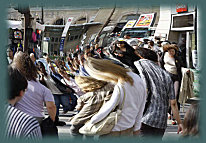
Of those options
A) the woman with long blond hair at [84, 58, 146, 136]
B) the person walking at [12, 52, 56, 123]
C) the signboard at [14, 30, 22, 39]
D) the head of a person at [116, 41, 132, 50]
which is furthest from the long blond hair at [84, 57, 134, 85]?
the signboard at [14, 30, 22, 39]

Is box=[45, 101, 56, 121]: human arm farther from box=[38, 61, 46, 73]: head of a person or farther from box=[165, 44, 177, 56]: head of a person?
box=[165, 44, 177, 56]: head of a person

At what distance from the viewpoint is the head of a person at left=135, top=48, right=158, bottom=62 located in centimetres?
390

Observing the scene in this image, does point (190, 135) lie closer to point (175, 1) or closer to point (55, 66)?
point (175, 1)

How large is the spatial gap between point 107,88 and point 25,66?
1113mm

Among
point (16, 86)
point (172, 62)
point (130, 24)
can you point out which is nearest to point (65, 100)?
point (130, 24)

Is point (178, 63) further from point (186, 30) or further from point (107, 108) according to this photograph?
point (107, 108)

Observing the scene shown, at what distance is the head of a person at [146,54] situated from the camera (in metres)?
3.90

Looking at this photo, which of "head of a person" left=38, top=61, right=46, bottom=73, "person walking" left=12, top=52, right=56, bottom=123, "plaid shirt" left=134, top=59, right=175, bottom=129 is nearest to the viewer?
"person walking" left=12, top=52, right=56, bottom=123

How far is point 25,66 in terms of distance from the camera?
3605 millimetres

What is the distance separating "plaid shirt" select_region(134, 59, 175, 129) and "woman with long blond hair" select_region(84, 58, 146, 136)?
0.40 m

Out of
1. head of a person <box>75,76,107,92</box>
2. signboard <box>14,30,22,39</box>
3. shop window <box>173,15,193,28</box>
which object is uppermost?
shop window <box>173,15,193,28</box>

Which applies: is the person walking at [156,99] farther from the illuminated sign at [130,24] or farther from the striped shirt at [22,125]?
the striped shirt at [22,125]

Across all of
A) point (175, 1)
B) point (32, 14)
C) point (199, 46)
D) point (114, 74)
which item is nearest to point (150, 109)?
point (114, 74)

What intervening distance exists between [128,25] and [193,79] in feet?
3.51
